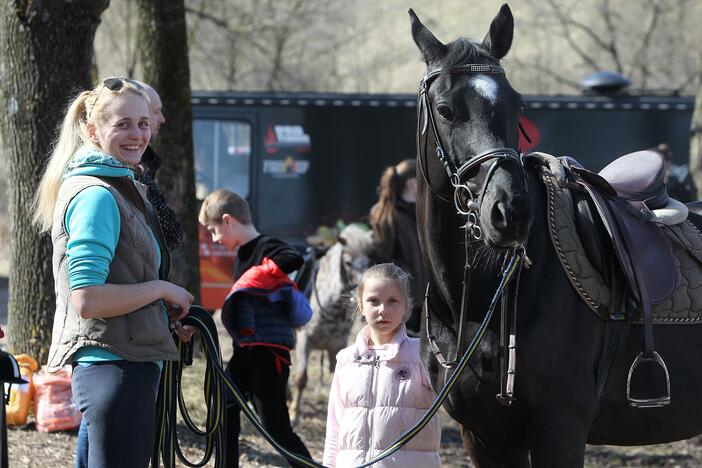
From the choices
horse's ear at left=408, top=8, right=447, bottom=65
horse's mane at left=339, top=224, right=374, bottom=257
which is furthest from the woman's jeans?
horse's mane at left=339, top=224, right=374, bottom=257

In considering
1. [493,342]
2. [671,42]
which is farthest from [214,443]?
[671,42]

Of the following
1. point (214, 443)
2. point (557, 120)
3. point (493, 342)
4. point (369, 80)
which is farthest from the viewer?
point (369, 80)

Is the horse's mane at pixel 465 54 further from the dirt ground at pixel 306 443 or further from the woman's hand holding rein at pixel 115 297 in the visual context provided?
the dirt ground at pixel 306 443

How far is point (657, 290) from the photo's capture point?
3.61 meters

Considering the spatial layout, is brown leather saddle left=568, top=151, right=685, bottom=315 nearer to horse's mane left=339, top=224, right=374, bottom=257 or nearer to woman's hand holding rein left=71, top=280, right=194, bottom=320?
woman's hand holding rein left=71, top=280, right=194, bottom=320

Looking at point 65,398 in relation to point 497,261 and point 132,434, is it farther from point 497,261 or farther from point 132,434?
point 497,261

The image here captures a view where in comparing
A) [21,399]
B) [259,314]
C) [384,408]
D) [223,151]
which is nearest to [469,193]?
[384,408]

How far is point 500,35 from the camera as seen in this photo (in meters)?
3.46

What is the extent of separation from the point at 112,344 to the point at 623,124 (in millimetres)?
10929

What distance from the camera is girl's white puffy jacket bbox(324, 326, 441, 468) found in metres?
3.71

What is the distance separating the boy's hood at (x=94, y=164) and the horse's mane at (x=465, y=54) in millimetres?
1216

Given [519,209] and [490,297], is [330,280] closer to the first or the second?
[490,297]

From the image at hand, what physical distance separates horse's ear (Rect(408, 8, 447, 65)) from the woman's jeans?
1.51 meters

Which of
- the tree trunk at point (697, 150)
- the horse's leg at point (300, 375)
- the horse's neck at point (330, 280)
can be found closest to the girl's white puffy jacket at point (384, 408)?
the horse's leg at point (300, 375)
